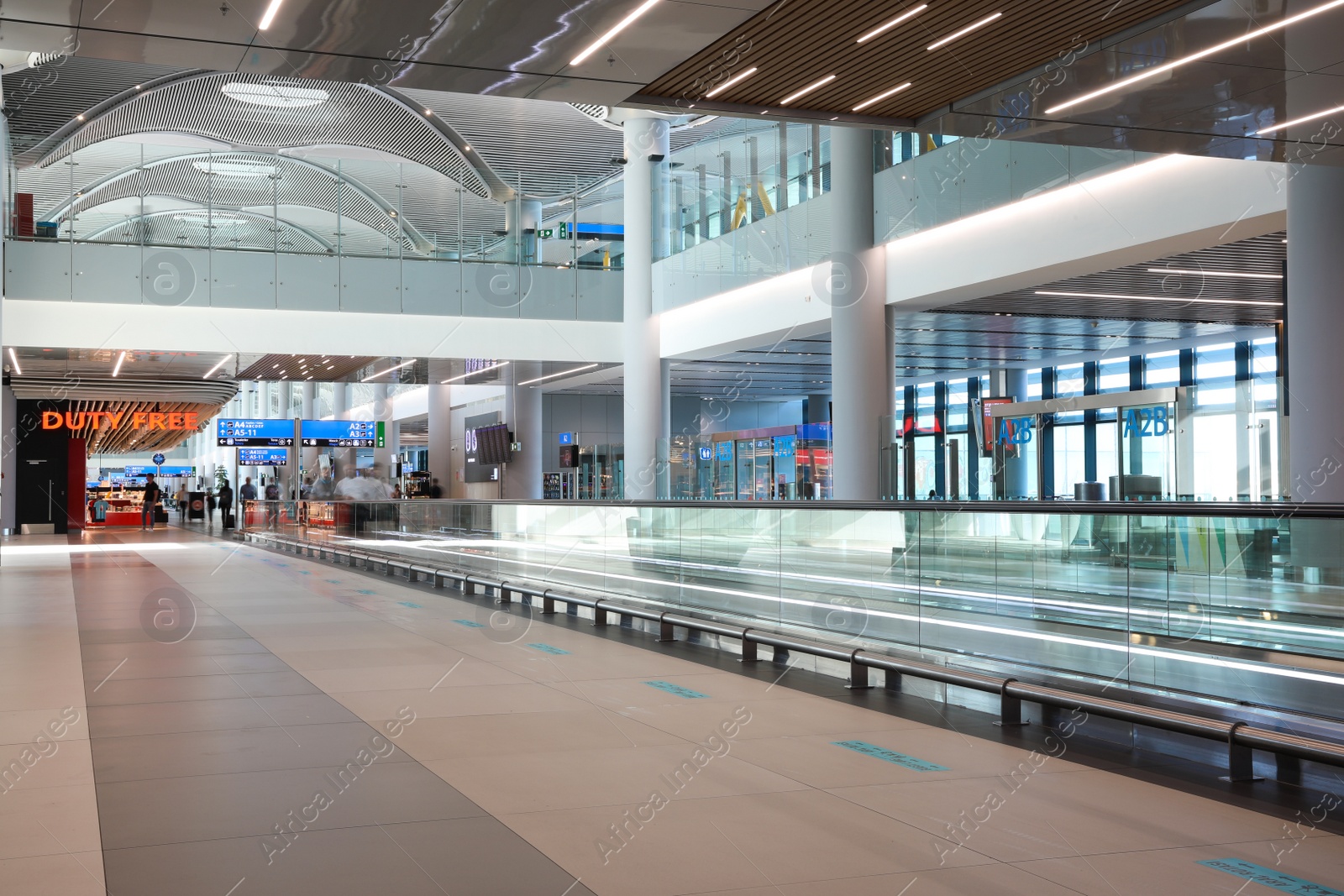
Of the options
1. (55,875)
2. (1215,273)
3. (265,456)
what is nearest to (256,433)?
(265,456)

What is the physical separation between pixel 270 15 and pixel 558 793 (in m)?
4.23

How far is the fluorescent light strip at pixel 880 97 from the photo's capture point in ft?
26.1

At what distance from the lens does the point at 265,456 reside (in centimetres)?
4300

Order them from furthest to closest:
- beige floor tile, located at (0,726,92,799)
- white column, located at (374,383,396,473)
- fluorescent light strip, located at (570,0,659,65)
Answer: white column, located at (374,383,396,473) < fluorescent light strip, located at (570,0,659,65) < beige floor tile, located at (0,726,92,799)

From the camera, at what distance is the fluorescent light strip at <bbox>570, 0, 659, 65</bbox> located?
21.0ft

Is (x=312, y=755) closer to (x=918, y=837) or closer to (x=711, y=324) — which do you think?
(x=918, y=837)

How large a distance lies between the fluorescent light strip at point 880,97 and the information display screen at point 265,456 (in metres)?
36.3

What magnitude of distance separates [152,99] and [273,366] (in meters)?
6.20

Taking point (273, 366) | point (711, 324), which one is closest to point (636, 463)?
point (711, 324)

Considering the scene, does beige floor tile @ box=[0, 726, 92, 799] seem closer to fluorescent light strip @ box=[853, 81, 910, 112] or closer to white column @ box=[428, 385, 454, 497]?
fluorescent light strip @ box=[853, 81, 910, 112]

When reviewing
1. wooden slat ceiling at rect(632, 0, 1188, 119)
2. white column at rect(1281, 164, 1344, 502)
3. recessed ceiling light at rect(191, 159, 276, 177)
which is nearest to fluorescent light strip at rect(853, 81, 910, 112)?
wooden slat ceiling at rect(632, 0, 1188, 119)

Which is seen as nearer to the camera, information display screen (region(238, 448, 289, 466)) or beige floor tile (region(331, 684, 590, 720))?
beige floor tile (region(331, 684, 590, 720))

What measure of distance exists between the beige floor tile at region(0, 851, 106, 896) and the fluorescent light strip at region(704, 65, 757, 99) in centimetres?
557

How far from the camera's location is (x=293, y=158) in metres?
32.2
